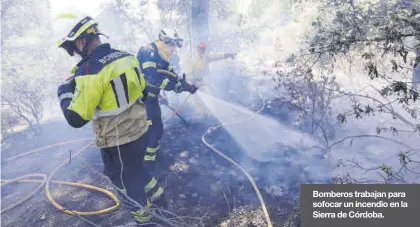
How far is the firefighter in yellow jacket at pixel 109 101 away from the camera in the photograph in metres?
2.39

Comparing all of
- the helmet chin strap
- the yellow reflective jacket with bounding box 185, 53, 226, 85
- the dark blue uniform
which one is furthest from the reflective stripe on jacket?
the yellow reflective jacket with bounding box 185, 53, 226, 85

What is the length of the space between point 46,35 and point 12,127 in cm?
915

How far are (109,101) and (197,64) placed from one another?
4.35 meters

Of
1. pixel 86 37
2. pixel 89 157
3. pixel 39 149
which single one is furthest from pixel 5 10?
pixel 86 37

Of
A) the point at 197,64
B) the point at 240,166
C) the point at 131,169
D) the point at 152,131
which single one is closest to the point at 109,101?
the point at 131,169

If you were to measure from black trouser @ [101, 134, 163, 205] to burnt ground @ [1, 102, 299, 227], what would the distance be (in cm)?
23

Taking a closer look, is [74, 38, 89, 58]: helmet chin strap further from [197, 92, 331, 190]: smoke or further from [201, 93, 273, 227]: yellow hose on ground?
[197, 92, 331, 190]: smoke

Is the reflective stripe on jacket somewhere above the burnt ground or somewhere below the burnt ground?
above

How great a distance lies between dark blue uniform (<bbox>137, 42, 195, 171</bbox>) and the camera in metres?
4.05

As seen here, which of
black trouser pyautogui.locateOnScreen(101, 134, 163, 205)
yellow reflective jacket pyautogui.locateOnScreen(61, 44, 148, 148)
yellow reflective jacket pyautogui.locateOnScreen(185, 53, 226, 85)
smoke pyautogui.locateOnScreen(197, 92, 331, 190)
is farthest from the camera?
yellow reflective jacket pyautogui.locateOnScreen(185, 53, 226, 85)

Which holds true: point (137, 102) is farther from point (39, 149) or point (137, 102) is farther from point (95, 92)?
point (39, 149)

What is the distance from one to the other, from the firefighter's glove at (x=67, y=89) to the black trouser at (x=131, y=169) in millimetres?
711

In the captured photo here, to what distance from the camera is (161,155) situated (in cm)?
477

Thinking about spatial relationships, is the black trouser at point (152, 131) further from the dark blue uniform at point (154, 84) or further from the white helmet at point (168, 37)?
the white helmet at point (168, 37)
